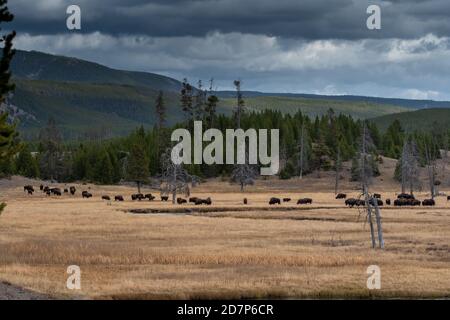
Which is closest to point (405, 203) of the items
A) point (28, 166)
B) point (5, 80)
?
point (5, 80)

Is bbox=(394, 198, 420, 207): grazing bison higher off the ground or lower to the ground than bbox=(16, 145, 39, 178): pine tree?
lower

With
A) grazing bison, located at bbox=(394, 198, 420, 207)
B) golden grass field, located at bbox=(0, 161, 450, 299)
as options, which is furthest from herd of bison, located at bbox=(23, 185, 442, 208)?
golden grass field, located at bbox=(0, 161, 450, 299)

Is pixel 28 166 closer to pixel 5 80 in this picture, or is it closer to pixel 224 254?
pixel 224 254

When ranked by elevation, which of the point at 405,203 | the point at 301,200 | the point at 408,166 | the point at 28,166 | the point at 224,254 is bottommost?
the point at 224,254

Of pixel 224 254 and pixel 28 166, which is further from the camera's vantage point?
pixel 28 166

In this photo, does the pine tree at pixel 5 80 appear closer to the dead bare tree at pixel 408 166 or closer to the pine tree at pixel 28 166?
the dead bare tree at pixel 408 166

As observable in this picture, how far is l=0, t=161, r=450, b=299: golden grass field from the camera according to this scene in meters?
33.5

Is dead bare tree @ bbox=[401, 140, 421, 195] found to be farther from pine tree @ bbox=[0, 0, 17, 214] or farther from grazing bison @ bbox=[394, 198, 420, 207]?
pine tree @ bbox=[0, 0, 17, 214]

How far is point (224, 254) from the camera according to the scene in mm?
43781

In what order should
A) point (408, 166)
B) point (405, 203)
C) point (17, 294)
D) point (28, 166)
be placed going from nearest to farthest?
1. point (17, 294)
2. point (405, 203)
3. point (408, 166)
4. point (28, 166)

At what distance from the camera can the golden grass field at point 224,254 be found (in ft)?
110

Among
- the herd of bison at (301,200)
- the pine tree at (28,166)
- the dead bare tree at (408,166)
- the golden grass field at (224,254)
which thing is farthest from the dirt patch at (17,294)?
the pine tree at (28,166)

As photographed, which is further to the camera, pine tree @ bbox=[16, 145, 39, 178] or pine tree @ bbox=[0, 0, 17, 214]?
pine tree @ bbox=[16, 145, 39, 178]
